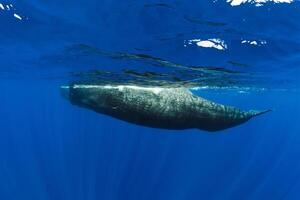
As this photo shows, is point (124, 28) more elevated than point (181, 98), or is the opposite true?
point (124, 28)

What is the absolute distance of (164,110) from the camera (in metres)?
9.55

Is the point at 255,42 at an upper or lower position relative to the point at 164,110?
upper

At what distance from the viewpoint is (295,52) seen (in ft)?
45.1

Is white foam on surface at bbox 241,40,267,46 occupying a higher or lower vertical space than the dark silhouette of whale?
higher

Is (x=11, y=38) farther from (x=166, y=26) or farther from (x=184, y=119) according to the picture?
(x=184, y=119)

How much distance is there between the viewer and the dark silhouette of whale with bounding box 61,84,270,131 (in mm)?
9477

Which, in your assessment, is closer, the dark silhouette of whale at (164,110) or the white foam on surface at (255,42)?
the dark silhouette of whale at (164,110)

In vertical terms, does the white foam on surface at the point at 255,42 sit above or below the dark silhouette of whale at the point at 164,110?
above

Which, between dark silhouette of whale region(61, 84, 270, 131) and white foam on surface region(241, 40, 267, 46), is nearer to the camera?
dark silhouette of whale region(61, 84, 270, 131)

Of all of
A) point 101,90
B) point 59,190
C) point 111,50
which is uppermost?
point 111,50

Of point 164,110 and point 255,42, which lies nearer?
point 164,110

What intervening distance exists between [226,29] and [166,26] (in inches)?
70.1

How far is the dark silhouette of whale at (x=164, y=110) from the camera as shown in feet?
31.1

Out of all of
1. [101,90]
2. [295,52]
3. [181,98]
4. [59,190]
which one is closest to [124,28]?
[101,90]
